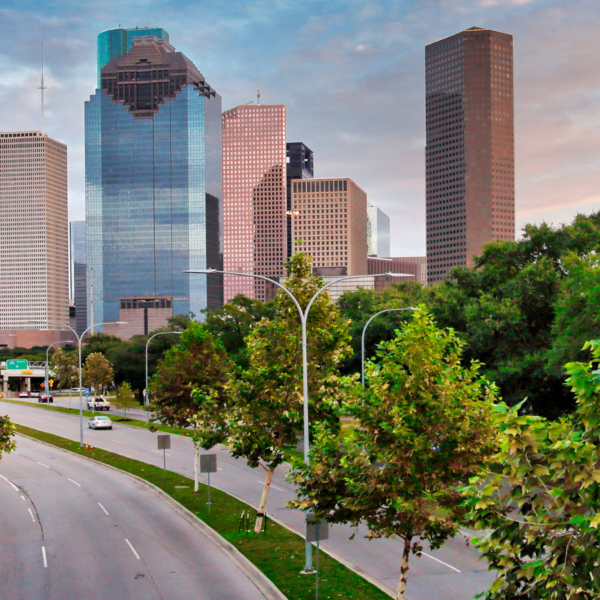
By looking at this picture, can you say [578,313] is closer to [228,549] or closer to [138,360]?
[228,549]

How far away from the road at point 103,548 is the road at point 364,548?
4103mm

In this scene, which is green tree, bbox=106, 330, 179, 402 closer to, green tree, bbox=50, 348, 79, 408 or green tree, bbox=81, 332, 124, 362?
green tree, bbox=50, 348, 79, 408

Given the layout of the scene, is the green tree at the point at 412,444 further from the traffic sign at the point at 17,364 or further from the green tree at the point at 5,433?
the traffic sign at the point at 17,364

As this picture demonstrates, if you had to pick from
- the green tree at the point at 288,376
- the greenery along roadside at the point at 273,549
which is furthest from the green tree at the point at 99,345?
the green tree at the point at 288,376

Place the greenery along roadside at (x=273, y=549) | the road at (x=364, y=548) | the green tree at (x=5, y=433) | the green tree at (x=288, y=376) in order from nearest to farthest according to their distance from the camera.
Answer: the greenery along roadside at (x=273, y=549), the road at (x=364, y=548), the green tree at (x=288, y=376), the green tree at (x=5, y=433)

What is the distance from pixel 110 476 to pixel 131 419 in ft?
117

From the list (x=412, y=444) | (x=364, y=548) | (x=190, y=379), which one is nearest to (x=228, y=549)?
(x=364, y=548)

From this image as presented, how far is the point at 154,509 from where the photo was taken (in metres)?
30.8

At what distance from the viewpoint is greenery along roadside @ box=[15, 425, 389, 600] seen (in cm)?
1881

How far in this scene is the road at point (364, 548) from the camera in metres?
19.7

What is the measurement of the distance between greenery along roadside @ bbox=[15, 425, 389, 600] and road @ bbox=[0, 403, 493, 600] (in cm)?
97

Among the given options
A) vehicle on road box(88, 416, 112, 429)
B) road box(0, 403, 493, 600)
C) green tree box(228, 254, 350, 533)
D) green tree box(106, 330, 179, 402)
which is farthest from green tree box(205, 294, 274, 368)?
green tree box(228, 254, 350, 533)

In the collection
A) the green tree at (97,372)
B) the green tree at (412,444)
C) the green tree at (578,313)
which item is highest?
the green tree at (578,313)

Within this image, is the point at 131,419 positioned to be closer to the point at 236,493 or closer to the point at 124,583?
the point at 236,493
